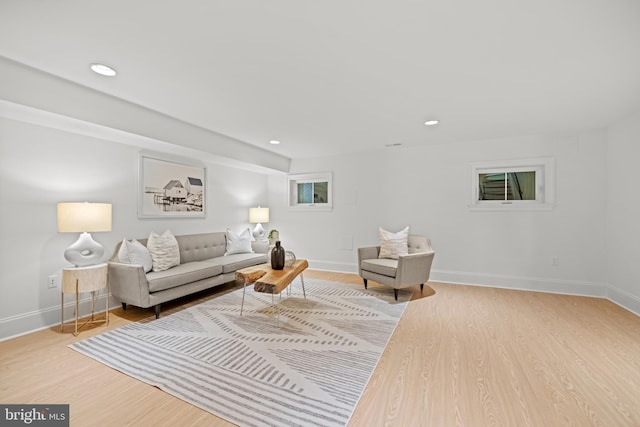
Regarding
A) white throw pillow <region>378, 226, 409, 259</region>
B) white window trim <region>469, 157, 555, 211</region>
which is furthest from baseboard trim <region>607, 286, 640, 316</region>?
white throw pillow <region>378, 226, 409, 259</region>

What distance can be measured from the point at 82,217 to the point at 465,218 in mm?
5147

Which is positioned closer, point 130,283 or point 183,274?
point 130,283

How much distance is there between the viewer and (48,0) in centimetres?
156

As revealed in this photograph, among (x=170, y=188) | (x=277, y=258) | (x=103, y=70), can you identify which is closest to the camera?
(x=103, y=70)

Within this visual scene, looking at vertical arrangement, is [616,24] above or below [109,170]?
above

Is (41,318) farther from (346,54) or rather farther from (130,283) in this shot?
(346,54)

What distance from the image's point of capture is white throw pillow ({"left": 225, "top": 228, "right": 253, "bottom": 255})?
476cm

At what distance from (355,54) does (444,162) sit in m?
3.28

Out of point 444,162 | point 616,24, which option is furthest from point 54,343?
point 444,162

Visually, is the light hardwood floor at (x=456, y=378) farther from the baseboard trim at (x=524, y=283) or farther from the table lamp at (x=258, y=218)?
the table lamp at (x=258, y=218)

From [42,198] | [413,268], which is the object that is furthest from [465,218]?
[42,198]

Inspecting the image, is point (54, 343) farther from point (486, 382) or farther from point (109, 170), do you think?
point (486, 382)

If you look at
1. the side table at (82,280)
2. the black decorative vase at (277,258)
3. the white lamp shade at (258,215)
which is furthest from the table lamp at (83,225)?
the white lamp shade at (258,215)

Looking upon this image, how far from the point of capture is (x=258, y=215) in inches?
222
